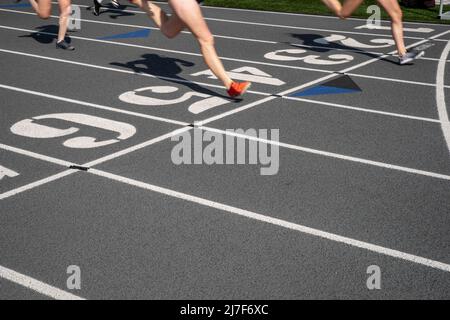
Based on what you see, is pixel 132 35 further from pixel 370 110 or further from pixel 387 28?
pixel 370 110

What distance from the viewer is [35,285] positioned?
3.41 m

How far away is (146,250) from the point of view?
12.4ft

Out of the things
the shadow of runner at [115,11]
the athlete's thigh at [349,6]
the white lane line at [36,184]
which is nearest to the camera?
the white lane line at [36,184]

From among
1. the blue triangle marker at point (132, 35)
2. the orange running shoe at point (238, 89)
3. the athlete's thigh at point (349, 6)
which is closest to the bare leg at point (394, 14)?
the athlete's thigh at point (349, 6)

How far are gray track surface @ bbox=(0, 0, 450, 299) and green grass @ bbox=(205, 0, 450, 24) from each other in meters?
5.81

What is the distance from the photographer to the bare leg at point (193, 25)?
6539mm

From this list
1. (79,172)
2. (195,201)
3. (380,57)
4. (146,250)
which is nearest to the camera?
(146,250)

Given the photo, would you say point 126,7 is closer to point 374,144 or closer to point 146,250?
point 374,144

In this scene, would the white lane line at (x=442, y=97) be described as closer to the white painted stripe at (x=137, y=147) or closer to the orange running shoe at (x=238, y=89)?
the orange running shoe at (x=238, y=89)

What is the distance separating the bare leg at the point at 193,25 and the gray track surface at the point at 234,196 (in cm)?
51

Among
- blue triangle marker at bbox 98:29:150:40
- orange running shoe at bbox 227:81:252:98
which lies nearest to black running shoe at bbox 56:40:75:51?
blue triangle marker at bbox 98:29:150:40

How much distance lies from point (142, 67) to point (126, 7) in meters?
7.61
